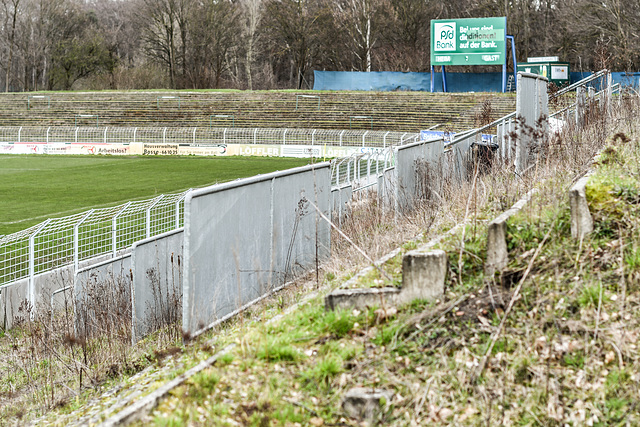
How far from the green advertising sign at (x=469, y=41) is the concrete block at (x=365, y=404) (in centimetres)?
4563

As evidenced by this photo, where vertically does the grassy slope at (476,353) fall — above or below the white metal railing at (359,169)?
below

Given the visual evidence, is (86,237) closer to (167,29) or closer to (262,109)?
(262,109)

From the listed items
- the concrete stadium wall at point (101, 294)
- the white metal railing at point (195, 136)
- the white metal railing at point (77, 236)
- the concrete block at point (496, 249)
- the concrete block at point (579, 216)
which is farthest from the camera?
the white metal railing at point (195, 136)

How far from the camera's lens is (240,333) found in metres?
5.64

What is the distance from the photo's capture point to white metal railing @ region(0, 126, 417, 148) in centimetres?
4181

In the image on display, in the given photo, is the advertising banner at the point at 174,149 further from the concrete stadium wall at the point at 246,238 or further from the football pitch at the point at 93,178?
the concrete stadium wall at the point at 246,238

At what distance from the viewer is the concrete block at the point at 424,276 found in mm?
5641

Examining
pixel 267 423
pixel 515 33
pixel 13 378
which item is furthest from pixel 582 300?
pixel 515 33

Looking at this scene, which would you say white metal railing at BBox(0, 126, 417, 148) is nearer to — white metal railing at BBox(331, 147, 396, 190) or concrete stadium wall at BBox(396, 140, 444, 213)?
white metal railing at BBox(331, 147, 396, 190)

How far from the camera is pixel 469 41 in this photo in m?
48.3

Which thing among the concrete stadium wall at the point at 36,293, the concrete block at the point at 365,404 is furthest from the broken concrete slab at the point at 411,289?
the concrete stadium wall at the point at 36,293

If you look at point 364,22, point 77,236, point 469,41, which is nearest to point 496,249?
point 77,236

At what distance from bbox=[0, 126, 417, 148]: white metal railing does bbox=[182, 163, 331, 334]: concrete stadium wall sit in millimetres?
30800

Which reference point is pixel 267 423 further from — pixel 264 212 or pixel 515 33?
pixel 515 33
